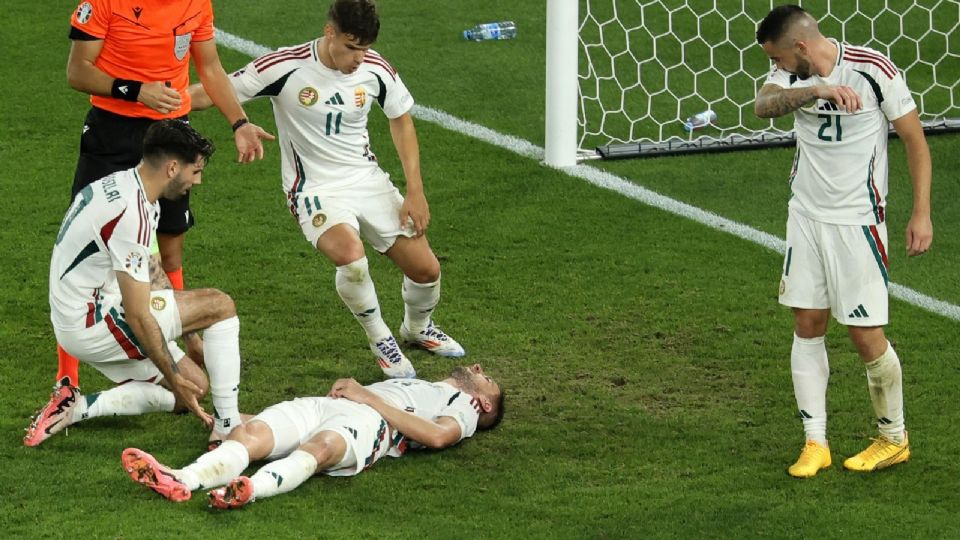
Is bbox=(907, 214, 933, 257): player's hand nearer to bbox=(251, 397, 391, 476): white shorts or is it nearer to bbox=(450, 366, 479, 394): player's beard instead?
bbox=(450, 366, 479, 394): player's beard

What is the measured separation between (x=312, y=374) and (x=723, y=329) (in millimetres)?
2014

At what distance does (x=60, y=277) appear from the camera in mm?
6078

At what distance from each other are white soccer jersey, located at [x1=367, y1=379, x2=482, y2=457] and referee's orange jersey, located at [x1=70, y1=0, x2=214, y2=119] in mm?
1489

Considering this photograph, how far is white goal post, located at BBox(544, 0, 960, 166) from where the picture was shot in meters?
9.87

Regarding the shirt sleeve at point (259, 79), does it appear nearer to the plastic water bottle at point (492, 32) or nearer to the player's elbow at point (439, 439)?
the player's elbow at point (439, 439)

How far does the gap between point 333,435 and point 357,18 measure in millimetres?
1802

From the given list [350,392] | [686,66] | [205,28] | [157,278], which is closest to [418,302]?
[350,392]

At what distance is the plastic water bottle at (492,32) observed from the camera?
38.9 feet

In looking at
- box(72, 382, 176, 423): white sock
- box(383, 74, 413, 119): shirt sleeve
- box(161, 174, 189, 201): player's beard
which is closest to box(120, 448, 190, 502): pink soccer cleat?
box(72, 382, 176, 423): white sock

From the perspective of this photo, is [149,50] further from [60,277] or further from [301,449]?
[301,449]

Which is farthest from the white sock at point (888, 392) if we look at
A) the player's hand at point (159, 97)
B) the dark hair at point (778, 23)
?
the player's hand at point (159, 97)

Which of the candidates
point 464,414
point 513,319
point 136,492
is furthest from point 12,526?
point 513,319

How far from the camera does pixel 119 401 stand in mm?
6465

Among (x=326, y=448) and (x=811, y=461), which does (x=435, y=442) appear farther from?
(x=811, y=461)
